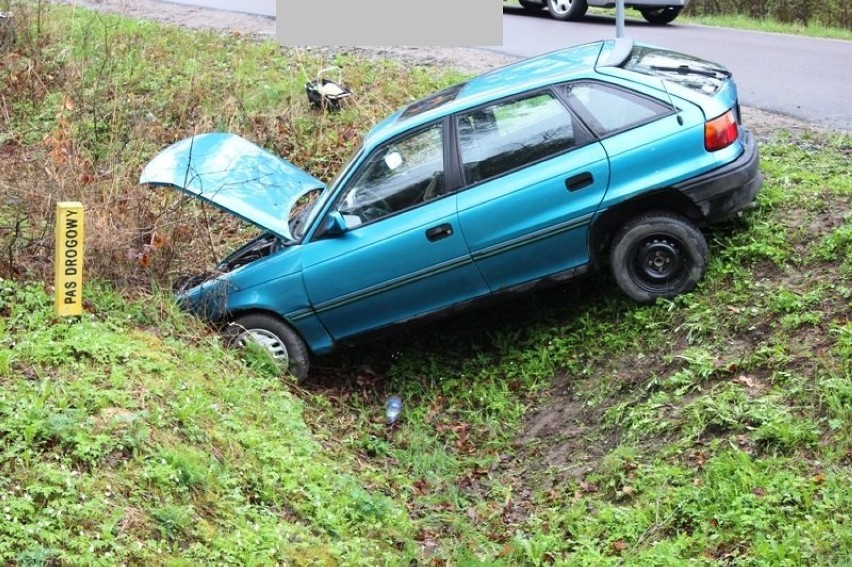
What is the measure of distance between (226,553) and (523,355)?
3.30m

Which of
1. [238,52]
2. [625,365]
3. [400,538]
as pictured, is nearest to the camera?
[400,538]

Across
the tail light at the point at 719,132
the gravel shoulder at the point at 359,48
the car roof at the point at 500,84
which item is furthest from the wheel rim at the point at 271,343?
the gravel shoulder at the point at 359,48

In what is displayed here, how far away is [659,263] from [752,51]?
7462mm

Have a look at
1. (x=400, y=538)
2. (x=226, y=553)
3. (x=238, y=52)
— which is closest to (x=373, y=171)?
(x=400, y=538)

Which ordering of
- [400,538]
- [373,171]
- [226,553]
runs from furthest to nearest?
1. [373,171]
2. [400,538]
3. [226,553]

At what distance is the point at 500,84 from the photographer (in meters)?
7.84

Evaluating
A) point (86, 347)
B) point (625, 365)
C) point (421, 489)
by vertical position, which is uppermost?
point (86, 347)

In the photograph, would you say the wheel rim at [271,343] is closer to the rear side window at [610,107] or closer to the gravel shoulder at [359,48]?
the rear side window at [610,107]

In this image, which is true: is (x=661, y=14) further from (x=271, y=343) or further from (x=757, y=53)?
(x=271, y=343)

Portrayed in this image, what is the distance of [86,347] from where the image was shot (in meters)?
6.49

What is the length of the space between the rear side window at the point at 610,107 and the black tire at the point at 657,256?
66 centimetres

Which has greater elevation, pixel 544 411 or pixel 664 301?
pixel 664 301

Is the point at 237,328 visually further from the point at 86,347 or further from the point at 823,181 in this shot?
the point at 823,181

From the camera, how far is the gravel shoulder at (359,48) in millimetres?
10438
